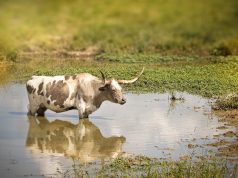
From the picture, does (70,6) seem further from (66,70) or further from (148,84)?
(66,70)

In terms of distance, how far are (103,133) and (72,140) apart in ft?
2.02

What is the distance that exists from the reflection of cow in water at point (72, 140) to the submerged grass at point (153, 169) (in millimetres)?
568

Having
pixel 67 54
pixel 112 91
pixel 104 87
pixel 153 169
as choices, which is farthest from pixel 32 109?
pixel 67 54

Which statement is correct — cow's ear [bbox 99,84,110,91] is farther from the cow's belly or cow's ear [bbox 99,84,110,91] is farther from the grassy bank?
the grassy bank

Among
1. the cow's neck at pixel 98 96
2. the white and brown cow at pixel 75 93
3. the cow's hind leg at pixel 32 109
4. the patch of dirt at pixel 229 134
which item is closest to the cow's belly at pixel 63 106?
the white and brown cow at pixel 75 93

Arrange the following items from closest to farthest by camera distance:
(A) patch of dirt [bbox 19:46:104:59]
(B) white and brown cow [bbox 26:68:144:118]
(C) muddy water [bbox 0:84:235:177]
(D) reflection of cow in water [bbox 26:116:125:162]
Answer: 1. (C) muddy water [bbox 0:84:235:177]
2. (D) reflection of cow in water [bbox 26:116:125:162]
3. (B) white and brown cow [bbox 26:68:144:118]
4. (A) patch of dirt [bbox 19:46:104:59]

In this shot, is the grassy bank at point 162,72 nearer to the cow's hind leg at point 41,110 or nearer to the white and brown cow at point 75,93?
the white and brown cow at point 75,93

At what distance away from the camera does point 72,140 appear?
7.57 meters

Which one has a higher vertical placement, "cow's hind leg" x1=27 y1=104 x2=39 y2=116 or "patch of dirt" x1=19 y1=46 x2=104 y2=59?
"patch of dirt" x1=19 y1=46 x2=104 y2=59

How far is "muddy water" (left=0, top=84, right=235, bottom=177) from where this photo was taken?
21.1 feet

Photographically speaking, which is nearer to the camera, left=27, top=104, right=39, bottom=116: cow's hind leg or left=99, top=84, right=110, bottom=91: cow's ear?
left=99, top=84, right=110, bottom=91: cow's ear

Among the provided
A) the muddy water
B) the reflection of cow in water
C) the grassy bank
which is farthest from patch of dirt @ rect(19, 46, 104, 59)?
the reflection of cow in water

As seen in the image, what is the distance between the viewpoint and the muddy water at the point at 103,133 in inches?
253

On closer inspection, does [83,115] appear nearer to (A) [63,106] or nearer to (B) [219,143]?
(A) [63,106]
